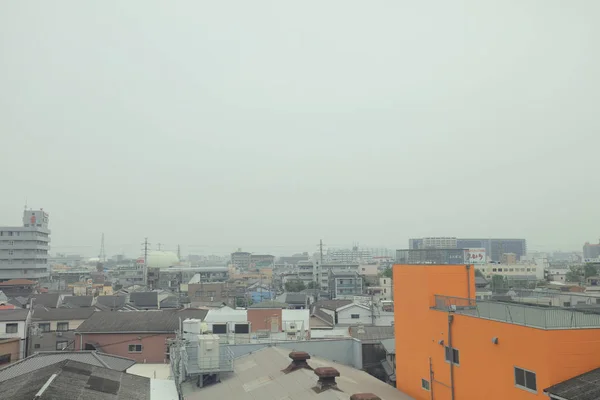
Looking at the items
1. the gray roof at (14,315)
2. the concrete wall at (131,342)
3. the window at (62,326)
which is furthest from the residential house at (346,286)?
the gray roof at (14,315)

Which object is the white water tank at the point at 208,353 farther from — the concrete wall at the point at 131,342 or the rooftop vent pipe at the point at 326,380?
the concrete wall at the point at 131,342

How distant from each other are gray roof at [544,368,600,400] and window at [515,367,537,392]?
0.55 m

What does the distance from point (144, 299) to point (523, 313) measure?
175ft

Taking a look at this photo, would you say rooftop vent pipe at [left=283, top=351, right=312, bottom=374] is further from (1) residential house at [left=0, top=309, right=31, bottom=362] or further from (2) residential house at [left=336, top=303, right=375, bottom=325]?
(2) residential house at [left=336, top=303, right=375, bottom=325]

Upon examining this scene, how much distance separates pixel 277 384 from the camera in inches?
556

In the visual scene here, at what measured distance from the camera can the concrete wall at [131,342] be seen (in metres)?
28.7

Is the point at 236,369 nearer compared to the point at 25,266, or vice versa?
the point at 236,369

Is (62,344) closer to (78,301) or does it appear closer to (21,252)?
(78,301)

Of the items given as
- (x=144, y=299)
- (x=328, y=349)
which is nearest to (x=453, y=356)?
(x=328, y=349)

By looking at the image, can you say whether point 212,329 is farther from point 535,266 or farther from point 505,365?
point 535,266

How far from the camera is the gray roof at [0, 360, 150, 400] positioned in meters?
12.9

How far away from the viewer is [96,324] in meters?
29.8

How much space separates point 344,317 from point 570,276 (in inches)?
2249

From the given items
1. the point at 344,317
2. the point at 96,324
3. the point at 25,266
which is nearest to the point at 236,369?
the point at 96,324
